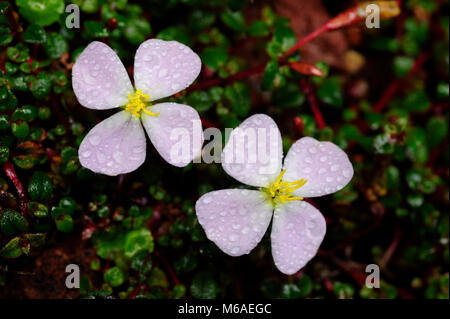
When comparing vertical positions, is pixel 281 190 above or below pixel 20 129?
below

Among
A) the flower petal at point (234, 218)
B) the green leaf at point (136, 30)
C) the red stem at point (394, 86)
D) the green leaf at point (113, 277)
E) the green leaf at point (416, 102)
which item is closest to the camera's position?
the flower petal at point (234, 218)

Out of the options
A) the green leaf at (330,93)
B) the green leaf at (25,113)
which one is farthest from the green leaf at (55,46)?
the green leaf at (330,93)

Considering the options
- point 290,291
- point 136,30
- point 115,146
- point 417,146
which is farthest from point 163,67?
point 417,146

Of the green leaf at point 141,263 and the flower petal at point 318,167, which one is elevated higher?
the flower petal at point 318,167

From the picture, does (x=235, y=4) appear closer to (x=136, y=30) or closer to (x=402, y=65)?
(x=136, y=30)

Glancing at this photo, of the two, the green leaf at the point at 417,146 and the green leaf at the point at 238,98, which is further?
the green leaf at the point at 417,146

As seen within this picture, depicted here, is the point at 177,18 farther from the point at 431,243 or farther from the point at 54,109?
the point at 431,243

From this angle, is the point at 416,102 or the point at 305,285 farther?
the point at 416,102

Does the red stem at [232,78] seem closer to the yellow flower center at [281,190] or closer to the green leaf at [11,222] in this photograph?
the yellow flower center at [281,190]

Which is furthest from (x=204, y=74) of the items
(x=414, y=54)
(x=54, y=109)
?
(x=414, y=54)
